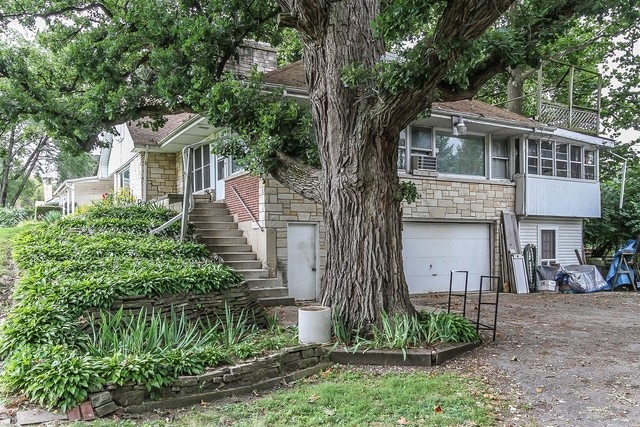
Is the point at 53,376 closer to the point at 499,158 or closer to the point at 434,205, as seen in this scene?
the point at 434,205

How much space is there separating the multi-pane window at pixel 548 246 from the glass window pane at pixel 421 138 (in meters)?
4.84

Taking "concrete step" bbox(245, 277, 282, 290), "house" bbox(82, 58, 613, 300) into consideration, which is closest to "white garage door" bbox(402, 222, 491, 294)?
"house" bbox(82, 58, 613, 300)

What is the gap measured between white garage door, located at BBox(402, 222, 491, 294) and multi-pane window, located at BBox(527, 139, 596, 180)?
2582 millimetres

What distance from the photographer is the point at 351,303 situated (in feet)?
20.2

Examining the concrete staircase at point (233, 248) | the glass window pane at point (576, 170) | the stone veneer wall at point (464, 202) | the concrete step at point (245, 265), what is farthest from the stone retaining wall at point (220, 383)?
the glass window pane at point (576, 170)

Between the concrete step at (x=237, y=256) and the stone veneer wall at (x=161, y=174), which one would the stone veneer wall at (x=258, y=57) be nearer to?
the concrete step at (x=237, y=256)

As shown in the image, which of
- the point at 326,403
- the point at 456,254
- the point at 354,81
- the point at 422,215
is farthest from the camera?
the point at 456,254

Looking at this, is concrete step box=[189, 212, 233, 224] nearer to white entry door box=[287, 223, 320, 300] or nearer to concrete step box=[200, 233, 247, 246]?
concrete step box=[200, 233, 247, 246]

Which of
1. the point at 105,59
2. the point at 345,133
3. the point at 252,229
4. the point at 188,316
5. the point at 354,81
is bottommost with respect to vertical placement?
the point at 188,316

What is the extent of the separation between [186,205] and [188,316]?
3.05m

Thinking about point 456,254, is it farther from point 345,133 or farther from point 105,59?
point 105,59

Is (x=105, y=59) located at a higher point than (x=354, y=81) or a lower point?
higher

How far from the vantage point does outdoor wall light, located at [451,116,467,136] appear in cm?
1116

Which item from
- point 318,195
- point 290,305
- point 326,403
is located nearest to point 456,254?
point 290,305
